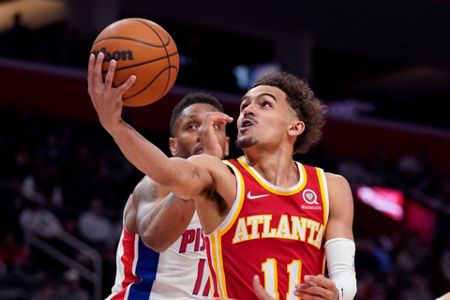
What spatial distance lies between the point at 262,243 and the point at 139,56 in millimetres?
1085

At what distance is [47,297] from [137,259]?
549cm

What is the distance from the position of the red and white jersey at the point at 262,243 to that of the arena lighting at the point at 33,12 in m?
16.5

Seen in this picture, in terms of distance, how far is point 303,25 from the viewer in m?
20.4

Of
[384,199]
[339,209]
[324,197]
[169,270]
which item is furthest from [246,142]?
[384,199]

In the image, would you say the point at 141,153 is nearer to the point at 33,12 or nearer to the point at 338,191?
the point at 338,191

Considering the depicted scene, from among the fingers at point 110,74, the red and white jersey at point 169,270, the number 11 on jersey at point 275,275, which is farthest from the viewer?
the red and white jersey at point 169,270

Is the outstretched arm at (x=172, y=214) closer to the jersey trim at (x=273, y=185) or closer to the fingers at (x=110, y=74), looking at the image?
the jersey trim at (x=273, y=185)

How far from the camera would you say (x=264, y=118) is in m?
4.71

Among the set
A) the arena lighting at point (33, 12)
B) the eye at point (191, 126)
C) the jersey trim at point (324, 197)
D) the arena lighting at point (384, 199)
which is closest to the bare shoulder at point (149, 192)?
the eye at point (191, 126)

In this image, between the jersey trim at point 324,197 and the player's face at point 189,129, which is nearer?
the jersey trim at point 324,197

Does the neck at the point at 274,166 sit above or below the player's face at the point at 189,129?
below

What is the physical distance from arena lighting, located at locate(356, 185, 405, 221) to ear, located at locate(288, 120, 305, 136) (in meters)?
14.3

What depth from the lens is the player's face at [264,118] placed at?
465 centimetres

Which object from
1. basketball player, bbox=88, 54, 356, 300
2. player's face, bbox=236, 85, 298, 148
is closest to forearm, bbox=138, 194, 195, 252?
basketball player, bbox=88, 54, 356, 300
